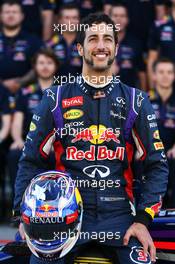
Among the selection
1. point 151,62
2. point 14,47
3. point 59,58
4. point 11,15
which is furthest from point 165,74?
point 11,15

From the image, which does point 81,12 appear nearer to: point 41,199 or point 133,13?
point 133,13

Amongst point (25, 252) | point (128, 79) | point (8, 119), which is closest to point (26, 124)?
point (8, 119)

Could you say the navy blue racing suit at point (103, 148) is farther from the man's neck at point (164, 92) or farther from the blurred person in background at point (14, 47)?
the blurred person in background at point (14, 47)

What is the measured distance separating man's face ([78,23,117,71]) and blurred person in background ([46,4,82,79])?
386cm

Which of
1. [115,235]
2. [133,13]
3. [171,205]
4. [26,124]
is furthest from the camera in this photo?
[133,13]

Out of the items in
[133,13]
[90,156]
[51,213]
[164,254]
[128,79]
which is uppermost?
[133,13]

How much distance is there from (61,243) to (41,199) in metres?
Answer: 0.21

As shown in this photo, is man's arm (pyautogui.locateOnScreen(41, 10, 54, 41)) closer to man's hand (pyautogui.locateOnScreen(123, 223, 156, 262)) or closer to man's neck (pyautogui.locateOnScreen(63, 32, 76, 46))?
A: man's neck (pyautogui.locateOnScreen(63, 32, 76, 46))

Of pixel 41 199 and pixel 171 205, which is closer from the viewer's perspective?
pixel 41 199

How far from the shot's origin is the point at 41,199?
11.1ft

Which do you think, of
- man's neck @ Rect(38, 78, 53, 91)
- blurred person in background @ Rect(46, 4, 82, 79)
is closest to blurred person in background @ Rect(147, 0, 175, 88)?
blurred person in background @ Rect(46, 4, 82, 79)

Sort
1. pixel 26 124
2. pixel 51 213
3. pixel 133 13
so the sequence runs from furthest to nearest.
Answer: pixel 133 13 < pixel 26 124 < pixel 51 213

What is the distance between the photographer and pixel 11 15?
320 inches

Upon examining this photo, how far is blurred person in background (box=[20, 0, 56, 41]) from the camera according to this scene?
338 inches
